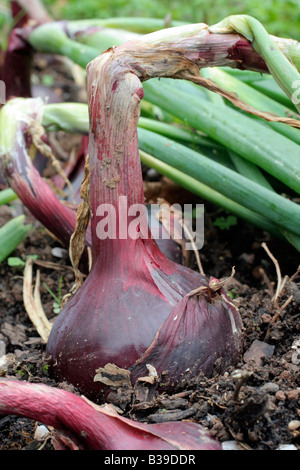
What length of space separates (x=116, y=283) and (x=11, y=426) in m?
0.35

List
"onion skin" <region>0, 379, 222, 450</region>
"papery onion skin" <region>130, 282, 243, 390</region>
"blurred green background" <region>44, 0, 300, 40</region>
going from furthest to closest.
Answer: "blurred green background" <region>44, 0, 300, 40</region>
"papery onion skin" <region>130, 282, 243, 390</region>
"onion skin" <region>0, 379, 222, 450</region>

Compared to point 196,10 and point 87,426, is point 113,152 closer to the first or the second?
point 87,426

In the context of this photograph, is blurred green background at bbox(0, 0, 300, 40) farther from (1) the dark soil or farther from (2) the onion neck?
(2) the onion neck

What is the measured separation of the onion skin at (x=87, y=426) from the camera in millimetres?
937

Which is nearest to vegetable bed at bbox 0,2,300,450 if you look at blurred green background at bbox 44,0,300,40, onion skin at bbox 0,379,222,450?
onion skin at bbox 0,379,222,450

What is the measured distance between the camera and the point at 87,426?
94cm

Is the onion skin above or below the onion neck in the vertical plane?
below

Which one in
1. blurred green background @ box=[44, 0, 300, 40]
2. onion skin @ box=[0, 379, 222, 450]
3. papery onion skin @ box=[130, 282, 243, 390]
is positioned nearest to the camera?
onion skin @ box=[0, 379, 222, 450]

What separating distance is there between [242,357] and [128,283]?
0.30 meters

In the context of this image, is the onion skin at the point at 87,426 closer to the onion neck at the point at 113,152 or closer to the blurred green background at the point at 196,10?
the onion neck at the point at 113,152

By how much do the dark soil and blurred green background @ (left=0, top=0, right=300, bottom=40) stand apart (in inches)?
54.4

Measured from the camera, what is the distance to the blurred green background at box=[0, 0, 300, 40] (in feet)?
9.49

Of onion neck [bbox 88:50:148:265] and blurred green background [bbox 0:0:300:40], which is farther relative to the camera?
blurred green background [bbox 0:0:300:40]
